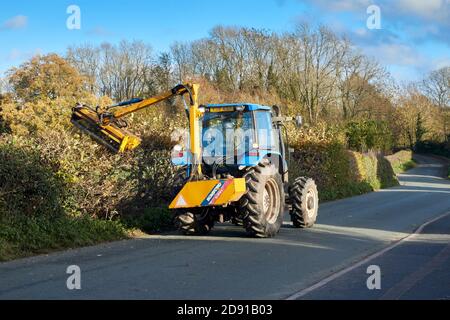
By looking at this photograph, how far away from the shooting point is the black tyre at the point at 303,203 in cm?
1391

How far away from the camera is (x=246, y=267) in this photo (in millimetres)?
8703

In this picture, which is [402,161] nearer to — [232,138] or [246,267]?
[232,138]

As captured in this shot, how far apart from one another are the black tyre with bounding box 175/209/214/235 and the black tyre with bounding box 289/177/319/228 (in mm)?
2361

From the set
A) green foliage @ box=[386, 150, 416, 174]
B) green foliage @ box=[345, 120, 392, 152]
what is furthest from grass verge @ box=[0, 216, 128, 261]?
green foliage @ box=[386, 150, 416, 174]

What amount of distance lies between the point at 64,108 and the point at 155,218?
37.7 feet

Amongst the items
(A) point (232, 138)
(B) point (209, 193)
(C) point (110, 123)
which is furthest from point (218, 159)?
(C) point (110, 123)

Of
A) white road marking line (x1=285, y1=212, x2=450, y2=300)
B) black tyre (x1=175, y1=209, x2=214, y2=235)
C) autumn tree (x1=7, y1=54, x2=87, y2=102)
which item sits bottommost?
white road marking line (x1=285, y1=212, x2=450, y2=300)

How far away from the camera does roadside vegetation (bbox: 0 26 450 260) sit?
1087 centimetres

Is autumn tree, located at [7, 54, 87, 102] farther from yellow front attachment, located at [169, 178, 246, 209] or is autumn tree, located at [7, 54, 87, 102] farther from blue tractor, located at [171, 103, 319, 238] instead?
yellow front attachment, located at [169, 178, 246, 209]

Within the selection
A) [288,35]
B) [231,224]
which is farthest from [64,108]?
[288,35]

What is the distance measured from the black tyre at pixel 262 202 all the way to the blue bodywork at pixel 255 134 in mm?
248

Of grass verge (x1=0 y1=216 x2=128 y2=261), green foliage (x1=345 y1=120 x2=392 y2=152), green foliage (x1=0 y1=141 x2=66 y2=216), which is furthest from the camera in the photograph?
green foliage (x1=345 y1=120 x2=392 y2=152)
